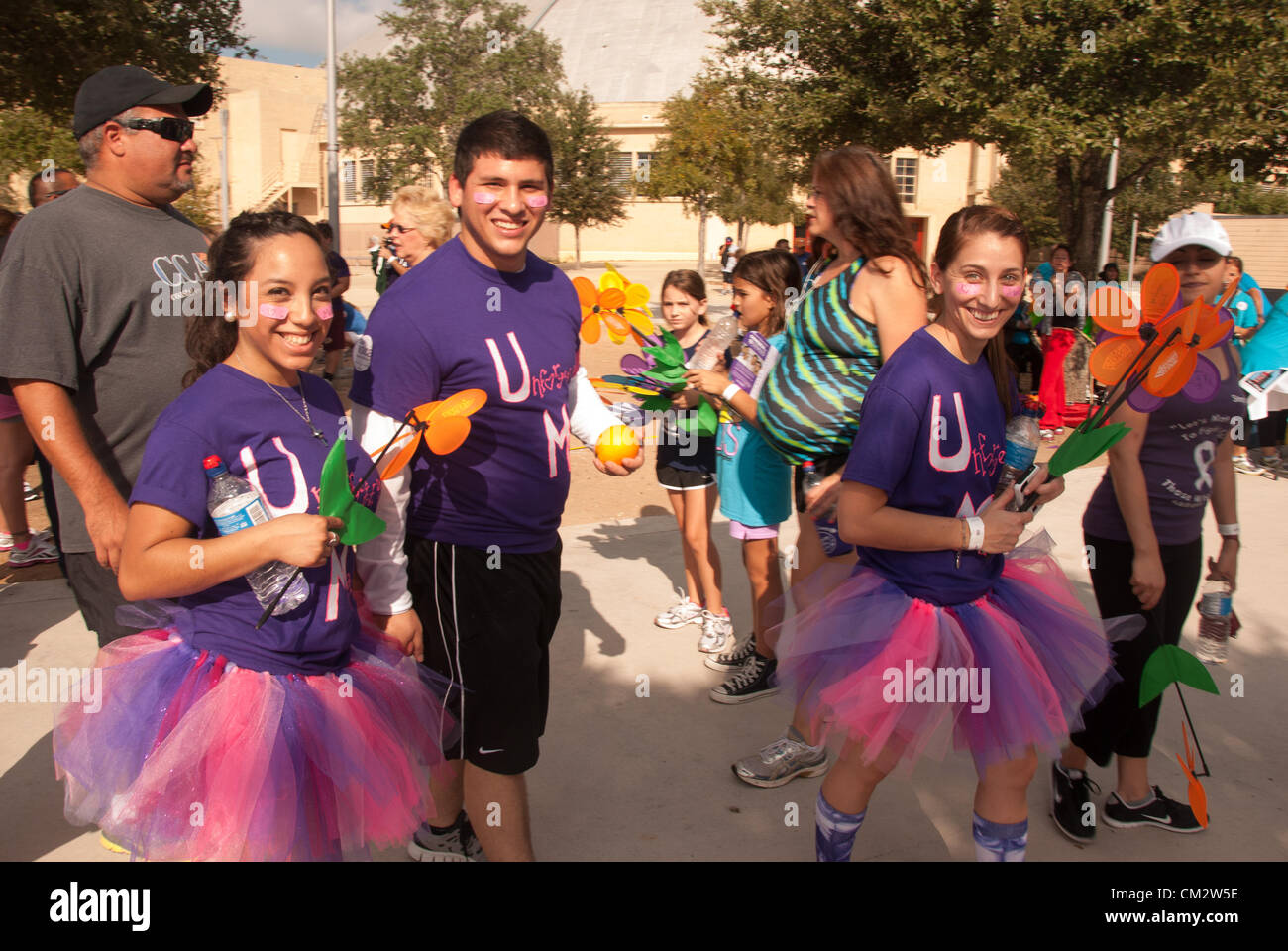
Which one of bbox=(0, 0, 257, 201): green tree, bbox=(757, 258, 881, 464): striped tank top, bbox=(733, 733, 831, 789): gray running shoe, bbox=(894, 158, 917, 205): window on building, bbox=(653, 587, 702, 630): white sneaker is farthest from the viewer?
bbox=(894, 158, 917, 205): window on building

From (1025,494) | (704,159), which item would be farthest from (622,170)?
(1025,494)

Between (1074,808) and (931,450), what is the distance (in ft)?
5.26

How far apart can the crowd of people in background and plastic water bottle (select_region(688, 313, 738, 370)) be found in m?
1.02

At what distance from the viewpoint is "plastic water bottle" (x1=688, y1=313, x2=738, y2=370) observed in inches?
156

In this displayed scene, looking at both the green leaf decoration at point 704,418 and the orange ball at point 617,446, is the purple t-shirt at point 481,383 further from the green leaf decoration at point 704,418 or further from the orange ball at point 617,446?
the green leaf decoration at point 704,418

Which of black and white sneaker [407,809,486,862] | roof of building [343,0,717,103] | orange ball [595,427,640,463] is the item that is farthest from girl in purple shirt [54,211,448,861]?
roof of building [343,0,717,103]

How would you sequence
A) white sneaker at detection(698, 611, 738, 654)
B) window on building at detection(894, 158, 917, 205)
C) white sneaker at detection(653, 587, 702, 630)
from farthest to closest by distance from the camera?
1. window on building at detection(894, 158, 917, 205)
2. white sneaker at detection(653, 587, 702, 630)
3. white sneaker at detection(698, 611, 738, 654)

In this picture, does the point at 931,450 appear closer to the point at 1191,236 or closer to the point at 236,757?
the point at 1191,236

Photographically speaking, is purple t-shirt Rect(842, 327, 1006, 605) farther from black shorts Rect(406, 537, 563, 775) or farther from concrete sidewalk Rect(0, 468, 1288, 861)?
black shorts Rect(406, 537, 563, 775)

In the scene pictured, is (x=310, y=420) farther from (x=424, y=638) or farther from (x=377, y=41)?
(x=377, y=41)

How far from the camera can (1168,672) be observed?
2867mm

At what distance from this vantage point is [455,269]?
2.41 m

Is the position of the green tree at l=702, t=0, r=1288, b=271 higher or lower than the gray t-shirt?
higher

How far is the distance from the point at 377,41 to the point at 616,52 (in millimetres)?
25804
